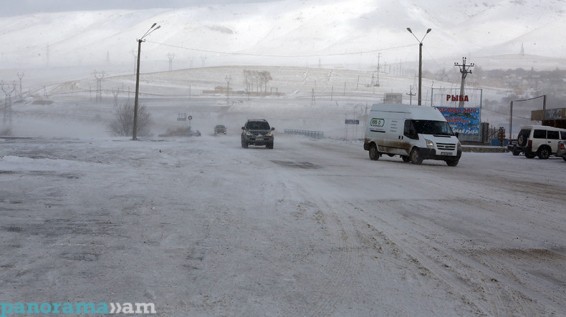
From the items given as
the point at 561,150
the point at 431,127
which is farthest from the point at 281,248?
the point at 561,150

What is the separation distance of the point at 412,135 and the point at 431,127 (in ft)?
3.27

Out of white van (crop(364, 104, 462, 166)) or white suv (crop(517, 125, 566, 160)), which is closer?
white van (crop(364, 104, 462, 166))

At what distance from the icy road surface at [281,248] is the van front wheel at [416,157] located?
1104cm

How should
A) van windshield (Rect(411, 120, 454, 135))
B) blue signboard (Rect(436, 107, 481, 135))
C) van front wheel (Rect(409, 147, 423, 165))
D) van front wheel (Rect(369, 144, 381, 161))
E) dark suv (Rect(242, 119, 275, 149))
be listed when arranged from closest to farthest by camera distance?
van front wheel (Rect(409, 147, 423, 165)) < van windshield (Rect(411, 120, 454, 135)) < van front wheel (Rect(369, 144, 381, 161)) < dark suv (Rect(242, 119, 275, 149)) < blue signboard (Rect(436, 107, 481, 135))

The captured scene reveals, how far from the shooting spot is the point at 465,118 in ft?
199

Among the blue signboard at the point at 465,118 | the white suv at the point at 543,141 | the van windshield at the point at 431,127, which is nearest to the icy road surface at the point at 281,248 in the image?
the van windshield at the point at 431,127

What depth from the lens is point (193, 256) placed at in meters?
7.09

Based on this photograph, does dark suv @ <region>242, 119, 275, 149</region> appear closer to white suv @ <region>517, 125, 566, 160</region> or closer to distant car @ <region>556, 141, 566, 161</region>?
white suv @ <region>517, 125, 566, 160</region>

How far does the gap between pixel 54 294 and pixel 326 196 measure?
8.57m

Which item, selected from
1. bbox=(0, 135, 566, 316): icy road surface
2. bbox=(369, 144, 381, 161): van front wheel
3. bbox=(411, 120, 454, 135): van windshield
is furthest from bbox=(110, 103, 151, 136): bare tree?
bbox=(0, 135, 566, 316): icy road surface

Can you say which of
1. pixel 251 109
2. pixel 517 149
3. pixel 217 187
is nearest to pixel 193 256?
pixel 217 187

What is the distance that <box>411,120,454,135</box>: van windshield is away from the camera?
87.9 feet

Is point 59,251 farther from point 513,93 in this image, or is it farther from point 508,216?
point 513,93

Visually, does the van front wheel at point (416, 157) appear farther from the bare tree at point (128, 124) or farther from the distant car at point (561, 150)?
the bare tree at point (128, 124)
